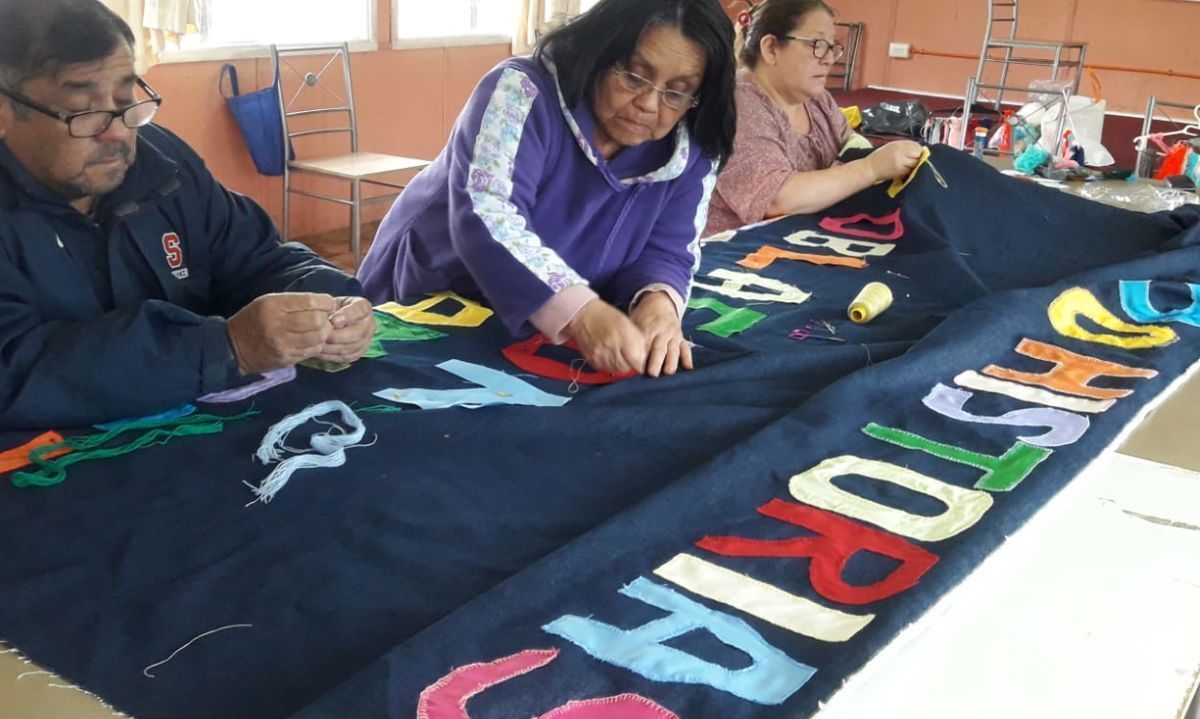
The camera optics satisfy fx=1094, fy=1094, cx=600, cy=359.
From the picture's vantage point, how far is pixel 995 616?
0.90m

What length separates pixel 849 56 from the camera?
324 inches

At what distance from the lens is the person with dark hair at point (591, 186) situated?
142 cm

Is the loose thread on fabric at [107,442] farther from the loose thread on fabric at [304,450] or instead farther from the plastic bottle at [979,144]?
the plastic bottle at [979,144]

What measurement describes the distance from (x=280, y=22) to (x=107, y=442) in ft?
11.4

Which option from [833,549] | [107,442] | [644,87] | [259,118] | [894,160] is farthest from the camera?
[259,118]

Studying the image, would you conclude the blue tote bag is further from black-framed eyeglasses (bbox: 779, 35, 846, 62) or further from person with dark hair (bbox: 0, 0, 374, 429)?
person with dark hair (bbox: 0, 0, 374, 429)

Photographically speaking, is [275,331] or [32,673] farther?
[275,331]

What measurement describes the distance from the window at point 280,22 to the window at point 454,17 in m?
0.18

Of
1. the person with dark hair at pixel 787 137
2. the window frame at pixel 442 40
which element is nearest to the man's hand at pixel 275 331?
the person with dark hair at pixel 787 137

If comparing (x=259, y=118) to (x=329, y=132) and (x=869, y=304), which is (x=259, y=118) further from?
(x=869, y=304)

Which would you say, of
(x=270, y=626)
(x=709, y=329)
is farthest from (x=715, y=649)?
(x=709, y=329)

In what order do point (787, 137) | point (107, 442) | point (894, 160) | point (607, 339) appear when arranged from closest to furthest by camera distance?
1. point (107, 442)
2. point (607, 339)
3. point (894, 160)
4. point (787, 137)

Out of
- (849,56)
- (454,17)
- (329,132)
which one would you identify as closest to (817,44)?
(329,132)

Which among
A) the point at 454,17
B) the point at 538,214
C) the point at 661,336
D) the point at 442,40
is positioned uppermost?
the point at 454,17
